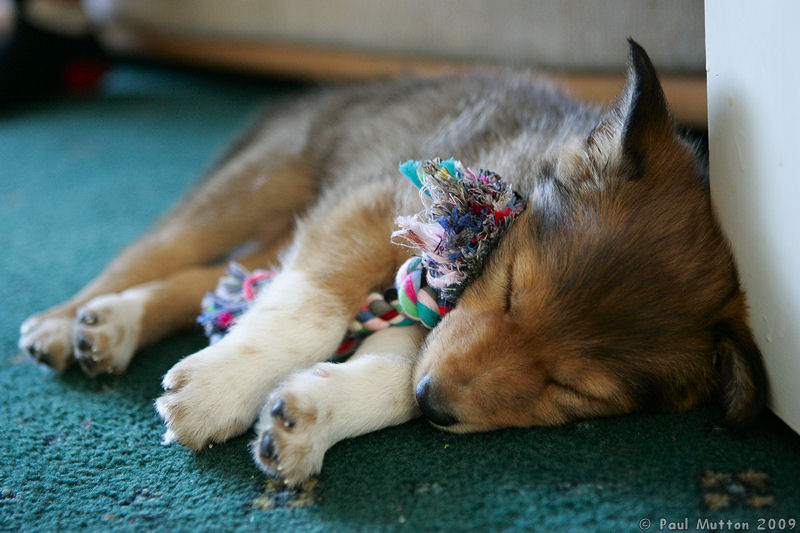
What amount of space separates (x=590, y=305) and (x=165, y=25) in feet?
16.4

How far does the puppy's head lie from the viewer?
1542 millimetres

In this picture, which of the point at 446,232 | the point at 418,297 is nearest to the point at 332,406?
the point at 418,297

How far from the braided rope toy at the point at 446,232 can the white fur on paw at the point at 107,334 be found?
2.24 feet

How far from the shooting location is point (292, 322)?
182cm

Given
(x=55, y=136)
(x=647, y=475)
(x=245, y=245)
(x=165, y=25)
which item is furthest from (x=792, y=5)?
(x=165, y=25)

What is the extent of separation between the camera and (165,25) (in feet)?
17.9

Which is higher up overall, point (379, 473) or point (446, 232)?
point (446, 232)

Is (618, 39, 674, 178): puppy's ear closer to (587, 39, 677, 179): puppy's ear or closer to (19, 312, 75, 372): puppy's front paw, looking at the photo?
(587, 39, 677, 179): puppy's ear

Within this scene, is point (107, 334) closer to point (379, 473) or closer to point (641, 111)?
point (379, 473)

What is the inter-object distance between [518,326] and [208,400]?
0.76 metres

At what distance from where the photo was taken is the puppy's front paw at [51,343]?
6.51ft

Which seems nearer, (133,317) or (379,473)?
(379,473)

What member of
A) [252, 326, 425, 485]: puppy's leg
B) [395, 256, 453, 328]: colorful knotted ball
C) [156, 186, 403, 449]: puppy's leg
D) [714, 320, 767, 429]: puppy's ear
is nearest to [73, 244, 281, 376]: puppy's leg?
[156, 186, 403, 449]: puppy's leg

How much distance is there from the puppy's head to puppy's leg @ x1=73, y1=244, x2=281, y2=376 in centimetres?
94
